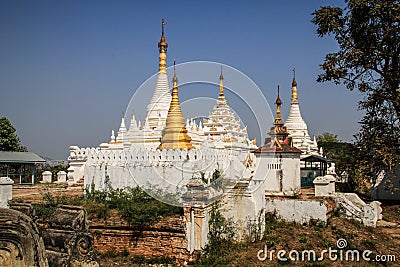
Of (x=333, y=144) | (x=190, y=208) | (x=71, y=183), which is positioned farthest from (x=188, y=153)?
(x=333, y=144)

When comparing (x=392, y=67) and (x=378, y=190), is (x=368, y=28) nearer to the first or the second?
(x=392, y=67)

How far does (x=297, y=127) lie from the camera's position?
3728 cm

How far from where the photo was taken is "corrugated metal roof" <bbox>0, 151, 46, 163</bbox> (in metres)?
21.9

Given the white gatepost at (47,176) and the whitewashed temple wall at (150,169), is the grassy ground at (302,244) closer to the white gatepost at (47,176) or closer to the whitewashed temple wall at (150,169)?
the whitewashed temple wall at (150,169)

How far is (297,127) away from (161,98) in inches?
575

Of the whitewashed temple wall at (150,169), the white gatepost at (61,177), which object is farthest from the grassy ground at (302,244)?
the white gatepost at (61,177)

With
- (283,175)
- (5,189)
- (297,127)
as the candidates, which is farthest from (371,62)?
(297,127)

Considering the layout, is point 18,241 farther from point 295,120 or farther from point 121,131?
point 295,120

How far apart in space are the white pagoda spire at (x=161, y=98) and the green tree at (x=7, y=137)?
10095mm

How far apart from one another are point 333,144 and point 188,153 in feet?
103

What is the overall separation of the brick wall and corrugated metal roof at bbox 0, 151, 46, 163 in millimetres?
13593

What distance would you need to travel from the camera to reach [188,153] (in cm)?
1469

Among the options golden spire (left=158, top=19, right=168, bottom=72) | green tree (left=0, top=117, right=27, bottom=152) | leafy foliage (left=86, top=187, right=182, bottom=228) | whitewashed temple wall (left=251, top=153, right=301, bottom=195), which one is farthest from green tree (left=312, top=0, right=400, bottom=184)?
Answer: green tree (left=0, top=117, right=27, bottom=152)

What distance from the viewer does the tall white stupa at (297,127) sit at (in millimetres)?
34438
